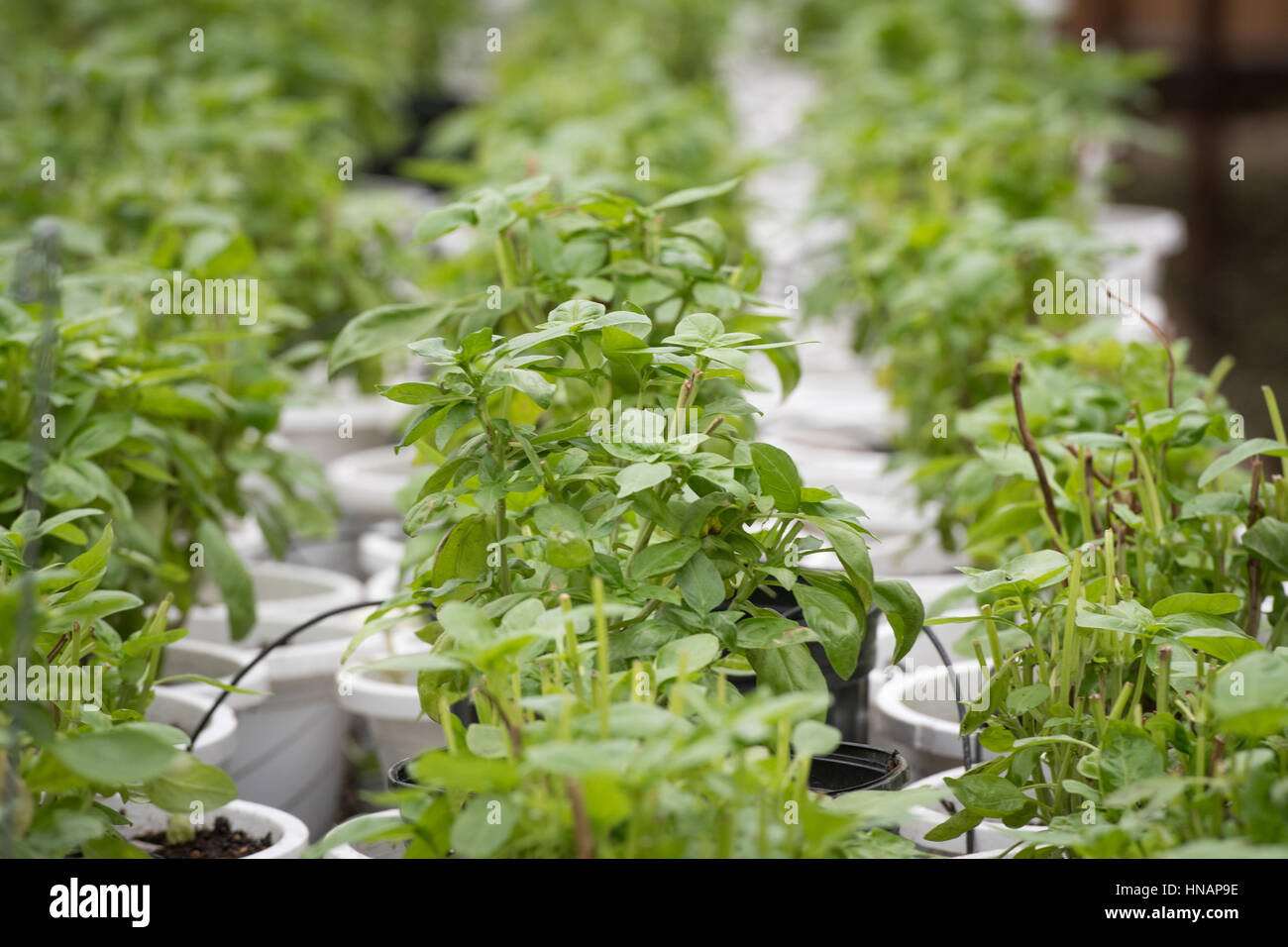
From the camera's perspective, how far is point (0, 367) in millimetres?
1099

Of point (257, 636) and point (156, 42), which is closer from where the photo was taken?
point (257, 636)

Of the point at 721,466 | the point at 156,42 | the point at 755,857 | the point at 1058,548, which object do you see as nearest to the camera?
the point at 755,857

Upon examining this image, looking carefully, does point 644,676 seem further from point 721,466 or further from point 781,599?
point 781,599

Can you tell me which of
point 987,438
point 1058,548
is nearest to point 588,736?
point 1058,548

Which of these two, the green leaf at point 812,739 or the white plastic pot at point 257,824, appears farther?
the white plastic pot at point 257,824

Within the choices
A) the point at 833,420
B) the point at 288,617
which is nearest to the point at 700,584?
the point at 288,617

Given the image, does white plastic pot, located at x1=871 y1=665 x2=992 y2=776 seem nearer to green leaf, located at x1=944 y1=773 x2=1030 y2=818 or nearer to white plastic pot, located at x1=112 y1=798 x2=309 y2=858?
green leaf, located at x1=944 y1=773 x2=1030 y2=818

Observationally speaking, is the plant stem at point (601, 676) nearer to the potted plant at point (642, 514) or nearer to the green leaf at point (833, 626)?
the potted plant at point (642, 514)

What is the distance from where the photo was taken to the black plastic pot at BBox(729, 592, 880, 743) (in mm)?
1078

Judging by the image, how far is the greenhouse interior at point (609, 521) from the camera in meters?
0.67

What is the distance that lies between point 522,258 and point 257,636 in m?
0.63

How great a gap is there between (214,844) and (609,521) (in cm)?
47

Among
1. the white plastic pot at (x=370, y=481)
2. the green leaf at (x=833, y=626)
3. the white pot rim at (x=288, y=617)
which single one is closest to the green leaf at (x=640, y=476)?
the green leaf at (x=833, y=626)

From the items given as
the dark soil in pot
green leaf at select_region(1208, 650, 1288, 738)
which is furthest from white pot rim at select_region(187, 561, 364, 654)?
green leaf at select_region(1208, 650, 1288, 738)
